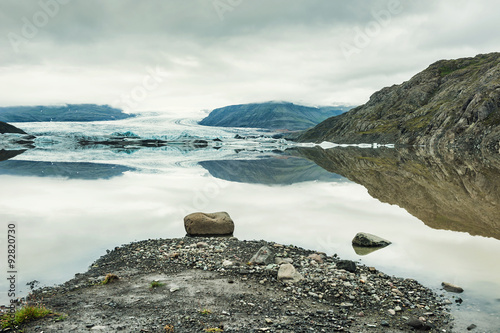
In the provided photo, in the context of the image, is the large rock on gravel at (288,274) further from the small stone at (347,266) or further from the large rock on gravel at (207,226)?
the large rock on gravel at (207,226)

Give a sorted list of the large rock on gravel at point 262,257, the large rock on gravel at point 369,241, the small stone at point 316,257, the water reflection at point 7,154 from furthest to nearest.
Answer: the water reflection at point 7,154 → the large rock on gravel at point 369,241 → the small stone at point 316,257 → the large rock on gravel at point 262,257

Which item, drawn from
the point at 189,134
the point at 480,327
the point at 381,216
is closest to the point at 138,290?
the point at 480,327

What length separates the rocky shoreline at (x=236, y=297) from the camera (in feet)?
28.5

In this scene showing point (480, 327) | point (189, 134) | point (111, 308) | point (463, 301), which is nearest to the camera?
point (480, 327)

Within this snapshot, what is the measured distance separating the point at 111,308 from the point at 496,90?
150 metres

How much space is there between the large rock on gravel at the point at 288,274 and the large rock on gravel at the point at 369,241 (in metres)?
5.06

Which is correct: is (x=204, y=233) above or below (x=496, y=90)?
below

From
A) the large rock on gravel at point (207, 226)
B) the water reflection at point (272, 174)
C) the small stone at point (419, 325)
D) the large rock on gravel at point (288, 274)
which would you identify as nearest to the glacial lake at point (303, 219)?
the large rock on gravel at point (207, 226)

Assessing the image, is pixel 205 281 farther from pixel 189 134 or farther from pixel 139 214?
pixel 189 134

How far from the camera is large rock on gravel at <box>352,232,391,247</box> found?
1565 centimetres

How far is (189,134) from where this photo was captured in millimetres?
179000

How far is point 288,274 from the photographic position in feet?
38.9

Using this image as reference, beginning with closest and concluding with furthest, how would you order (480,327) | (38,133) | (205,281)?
(480,327), (205,281), (38,133)

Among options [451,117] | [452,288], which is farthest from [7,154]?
[451,117]
